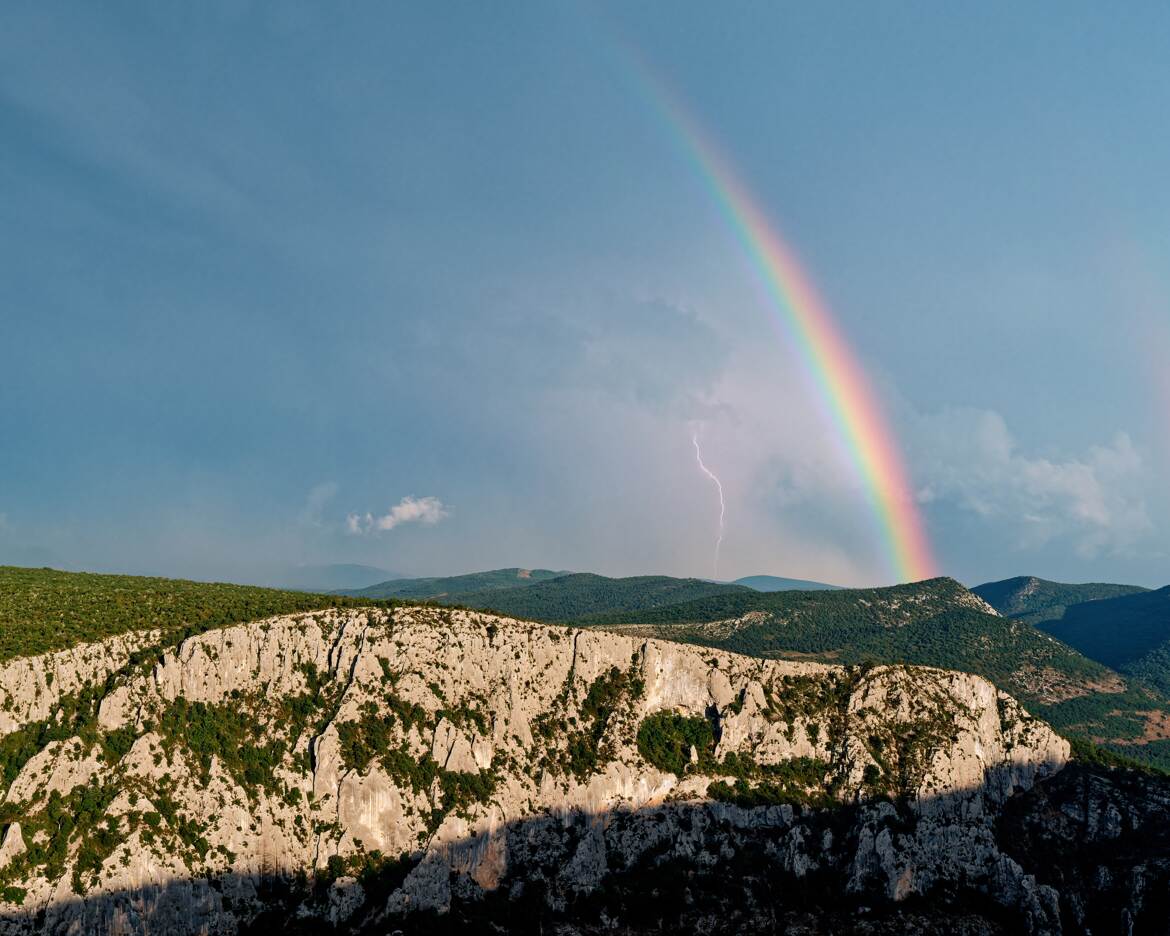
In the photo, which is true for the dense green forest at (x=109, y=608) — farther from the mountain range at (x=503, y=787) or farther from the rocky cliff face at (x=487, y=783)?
the rocky cliff face at (x=487, y=783)

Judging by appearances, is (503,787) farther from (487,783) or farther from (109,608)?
(109,608)

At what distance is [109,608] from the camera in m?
112

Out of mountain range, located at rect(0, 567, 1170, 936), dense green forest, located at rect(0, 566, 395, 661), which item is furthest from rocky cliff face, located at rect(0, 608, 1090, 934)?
dense green forest, located at rect(0, 566, 395, 661)

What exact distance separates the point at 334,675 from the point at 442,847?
30774 millimetres

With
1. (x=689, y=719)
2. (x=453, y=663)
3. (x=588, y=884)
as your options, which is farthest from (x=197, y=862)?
(x=689, y=719)

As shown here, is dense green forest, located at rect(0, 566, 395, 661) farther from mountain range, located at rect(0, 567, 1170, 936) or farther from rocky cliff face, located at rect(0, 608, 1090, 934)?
rocky cliff face, located at rect(0, 608, 1090, 934)

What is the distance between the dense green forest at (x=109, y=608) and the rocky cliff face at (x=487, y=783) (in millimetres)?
6208

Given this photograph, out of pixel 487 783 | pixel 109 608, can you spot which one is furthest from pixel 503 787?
pixel 109 608

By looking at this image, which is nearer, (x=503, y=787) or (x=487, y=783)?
(x=487, y=783)

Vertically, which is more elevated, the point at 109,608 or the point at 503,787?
the point at 109,608

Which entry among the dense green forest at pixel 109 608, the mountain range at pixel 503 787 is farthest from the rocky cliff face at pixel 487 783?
the dense green forest at pixel 109 608

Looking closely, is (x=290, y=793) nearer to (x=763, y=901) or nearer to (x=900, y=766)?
(x=763, y=901)

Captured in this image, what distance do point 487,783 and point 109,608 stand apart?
6944cm

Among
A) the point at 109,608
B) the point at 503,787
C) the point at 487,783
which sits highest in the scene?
the point at 109,608
